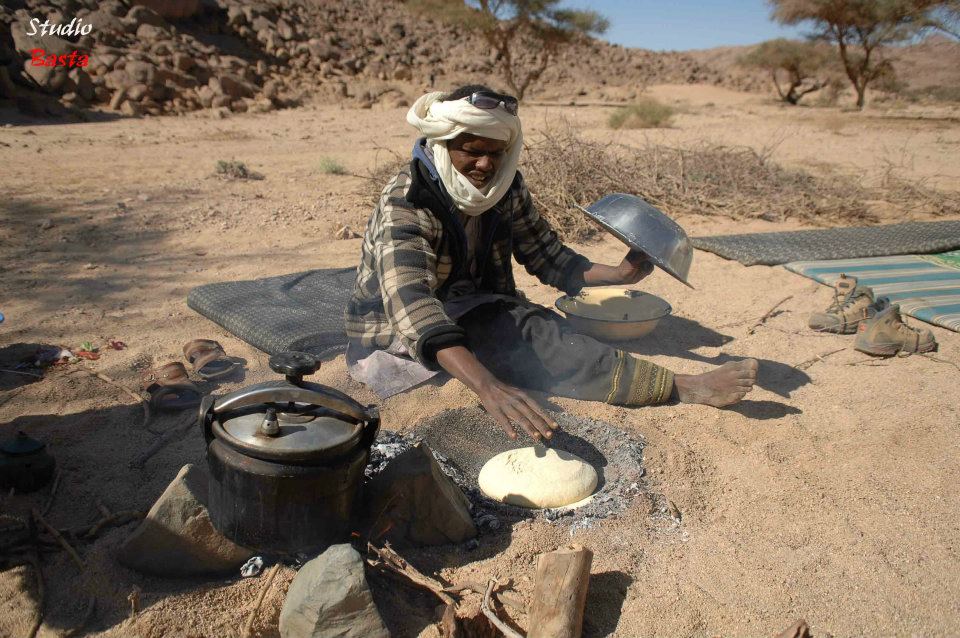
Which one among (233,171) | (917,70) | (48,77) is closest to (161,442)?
(233,171)

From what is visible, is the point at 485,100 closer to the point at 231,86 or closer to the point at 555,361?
the point at 555,361

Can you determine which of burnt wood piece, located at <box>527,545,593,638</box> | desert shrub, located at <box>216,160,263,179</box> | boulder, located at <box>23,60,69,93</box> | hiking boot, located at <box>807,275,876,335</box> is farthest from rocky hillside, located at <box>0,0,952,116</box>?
burnt wood piece, located at <box>527,545,593,638</box>

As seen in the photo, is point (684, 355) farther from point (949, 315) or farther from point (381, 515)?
point (381, 515)

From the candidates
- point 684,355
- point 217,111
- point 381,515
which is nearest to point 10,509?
point 381,515

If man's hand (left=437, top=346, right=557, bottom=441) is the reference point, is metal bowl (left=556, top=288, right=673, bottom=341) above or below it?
below

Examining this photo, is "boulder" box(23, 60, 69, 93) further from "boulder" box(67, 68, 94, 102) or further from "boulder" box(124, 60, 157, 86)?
"boulder" box(124, 60, 157, 86)

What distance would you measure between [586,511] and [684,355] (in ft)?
5.15

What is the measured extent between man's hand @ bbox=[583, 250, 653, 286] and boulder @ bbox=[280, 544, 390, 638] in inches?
70.5

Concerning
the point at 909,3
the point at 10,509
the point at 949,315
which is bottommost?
the point at 10,509

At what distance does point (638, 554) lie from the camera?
2.09 m

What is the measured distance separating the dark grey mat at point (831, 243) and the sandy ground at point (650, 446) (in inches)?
15.2

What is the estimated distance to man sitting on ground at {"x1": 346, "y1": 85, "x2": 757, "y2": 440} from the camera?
2.46 metres

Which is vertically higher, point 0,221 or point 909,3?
point 909,3

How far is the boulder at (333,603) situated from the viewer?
164cm
